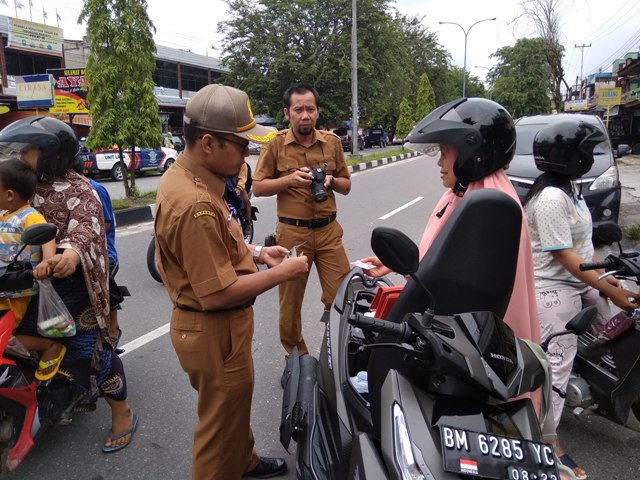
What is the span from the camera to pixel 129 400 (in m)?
3.01

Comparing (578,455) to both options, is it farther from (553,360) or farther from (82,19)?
(82,19)

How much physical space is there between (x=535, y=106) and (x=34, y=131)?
40814 millimetres

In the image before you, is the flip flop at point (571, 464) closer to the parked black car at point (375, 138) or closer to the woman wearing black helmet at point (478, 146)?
the woman wearing black helmet at point (478, 146)

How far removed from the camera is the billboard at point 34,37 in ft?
76.1

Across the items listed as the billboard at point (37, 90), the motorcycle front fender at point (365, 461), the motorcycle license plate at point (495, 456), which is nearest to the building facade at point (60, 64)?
the billboard at point (37, 90)

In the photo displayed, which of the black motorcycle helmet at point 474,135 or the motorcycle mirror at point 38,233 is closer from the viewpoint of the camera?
the black motorcycle helmet at point 474,135

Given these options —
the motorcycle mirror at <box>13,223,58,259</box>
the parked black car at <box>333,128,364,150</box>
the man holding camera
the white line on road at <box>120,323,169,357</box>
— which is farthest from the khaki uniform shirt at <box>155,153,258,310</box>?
the parked black car at <box>333,128,364,150</box>

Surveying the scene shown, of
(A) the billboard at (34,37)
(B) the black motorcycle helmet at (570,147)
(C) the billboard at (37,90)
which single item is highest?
(A) the billboard at (34,37)

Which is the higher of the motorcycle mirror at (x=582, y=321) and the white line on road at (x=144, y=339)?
the motorcycle mirror at (x=582, y=321)

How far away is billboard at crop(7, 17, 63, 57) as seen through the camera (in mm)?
23188

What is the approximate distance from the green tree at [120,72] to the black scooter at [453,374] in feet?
28.2

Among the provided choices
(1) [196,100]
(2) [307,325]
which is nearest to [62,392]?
(1) [196,100]

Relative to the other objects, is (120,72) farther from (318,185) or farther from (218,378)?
(218,378)

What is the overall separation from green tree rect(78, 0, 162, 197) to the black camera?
6.97 metres
